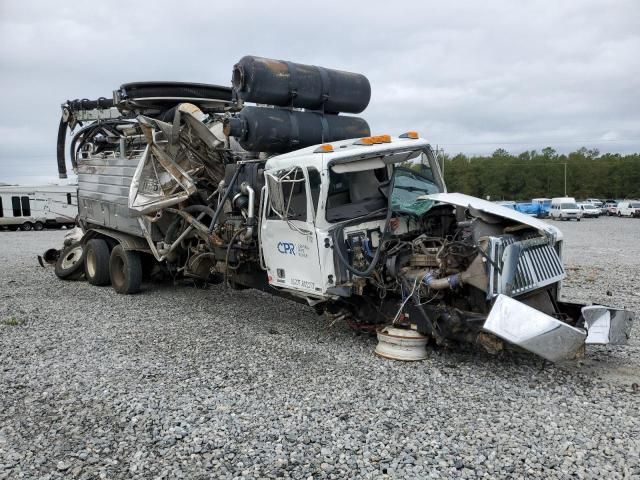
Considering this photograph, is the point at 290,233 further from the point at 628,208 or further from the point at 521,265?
the point at 628,208

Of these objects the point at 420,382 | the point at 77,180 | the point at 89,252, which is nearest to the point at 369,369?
the point at 420,382

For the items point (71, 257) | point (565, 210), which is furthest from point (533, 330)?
point (565, 210)

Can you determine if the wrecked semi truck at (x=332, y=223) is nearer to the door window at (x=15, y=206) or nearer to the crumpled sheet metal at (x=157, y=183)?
the crumpled sheet metal at (x=157, y=183)

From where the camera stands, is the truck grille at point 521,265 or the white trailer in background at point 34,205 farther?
the white trailer in background at point 34,205

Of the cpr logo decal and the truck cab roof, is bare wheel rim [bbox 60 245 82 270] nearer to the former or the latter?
the truck cab roof

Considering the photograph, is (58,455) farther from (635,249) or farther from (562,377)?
(635,249)

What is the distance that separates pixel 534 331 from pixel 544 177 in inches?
3290

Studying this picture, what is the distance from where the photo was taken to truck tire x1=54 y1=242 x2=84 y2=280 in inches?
457

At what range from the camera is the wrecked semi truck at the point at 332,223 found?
5.64 meters

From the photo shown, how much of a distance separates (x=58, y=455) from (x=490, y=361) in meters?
4.16

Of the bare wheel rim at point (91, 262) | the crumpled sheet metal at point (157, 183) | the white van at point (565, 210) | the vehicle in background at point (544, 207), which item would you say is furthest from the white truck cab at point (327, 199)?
the vehicle in background at point (544, 207)

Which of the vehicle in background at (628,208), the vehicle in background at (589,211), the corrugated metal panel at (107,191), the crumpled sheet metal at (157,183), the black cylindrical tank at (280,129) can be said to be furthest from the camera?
the vehicle in background at (628,208)

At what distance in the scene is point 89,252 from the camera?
11203 mm

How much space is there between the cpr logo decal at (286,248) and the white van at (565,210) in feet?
134
